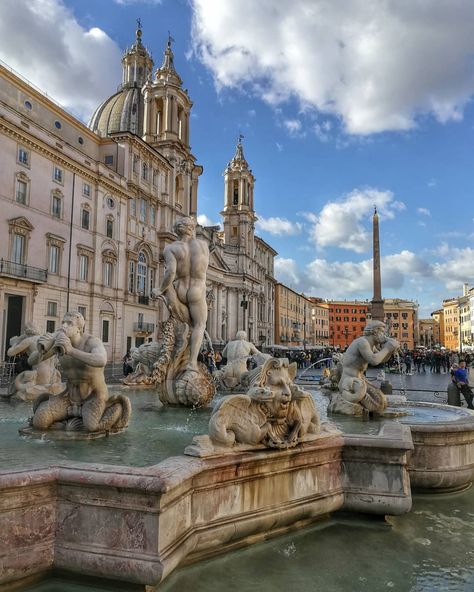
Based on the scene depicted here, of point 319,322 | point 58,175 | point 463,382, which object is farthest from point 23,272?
point 319,322

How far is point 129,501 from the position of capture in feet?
9.91

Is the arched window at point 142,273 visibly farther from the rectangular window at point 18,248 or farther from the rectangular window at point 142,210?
the rectangular window at point 18,248

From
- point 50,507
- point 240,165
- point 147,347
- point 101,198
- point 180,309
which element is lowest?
point 50,507

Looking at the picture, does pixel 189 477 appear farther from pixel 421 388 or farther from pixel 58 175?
pixel 58 175

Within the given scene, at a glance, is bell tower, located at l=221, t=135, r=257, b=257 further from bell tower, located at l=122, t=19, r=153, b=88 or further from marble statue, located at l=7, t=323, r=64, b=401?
marble statue, located at l=7, t=323, r=64, b=401

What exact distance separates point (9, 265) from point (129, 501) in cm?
2668

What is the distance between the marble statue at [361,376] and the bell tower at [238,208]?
65.3 metres

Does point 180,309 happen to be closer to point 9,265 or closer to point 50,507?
point 50,507

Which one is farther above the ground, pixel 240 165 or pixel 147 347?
pixel 240 165

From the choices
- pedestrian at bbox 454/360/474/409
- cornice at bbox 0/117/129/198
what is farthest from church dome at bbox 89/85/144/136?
pedestrian at bbox 454/360/474/409

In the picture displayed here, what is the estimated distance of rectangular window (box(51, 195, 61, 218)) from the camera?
30.6 meters

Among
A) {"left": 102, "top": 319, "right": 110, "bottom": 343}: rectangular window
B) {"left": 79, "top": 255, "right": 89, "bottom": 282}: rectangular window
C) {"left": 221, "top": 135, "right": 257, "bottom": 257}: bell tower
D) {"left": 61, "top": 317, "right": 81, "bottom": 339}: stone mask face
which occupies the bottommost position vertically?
{"left": 61, "top": 317, "right": 81, "bottom": 339}: stone mask face

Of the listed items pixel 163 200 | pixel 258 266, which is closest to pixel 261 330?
pixel 258 266

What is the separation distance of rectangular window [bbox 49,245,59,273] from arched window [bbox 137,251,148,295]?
32.5 feet
